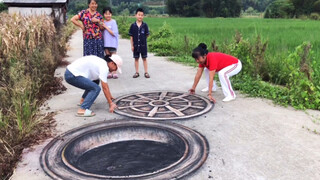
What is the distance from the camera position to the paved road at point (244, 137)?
8.82 ft

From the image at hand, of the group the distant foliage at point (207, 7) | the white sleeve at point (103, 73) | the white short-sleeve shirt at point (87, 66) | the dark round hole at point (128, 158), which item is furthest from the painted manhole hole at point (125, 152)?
the distant foliage at point (207, 7)

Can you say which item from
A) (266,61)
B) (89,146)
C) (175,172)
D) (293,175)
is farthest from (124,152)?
(266,61)

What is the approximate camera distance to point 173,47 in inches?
423

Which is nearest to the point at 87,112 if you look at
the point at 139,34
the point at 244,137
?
the point at 244,137

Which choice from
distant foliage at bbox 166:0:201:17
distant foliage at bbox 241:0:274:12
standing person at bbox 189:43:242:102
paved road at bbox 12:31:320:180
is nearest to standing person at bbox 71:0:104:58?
paved road at bbox 12:31:320:180

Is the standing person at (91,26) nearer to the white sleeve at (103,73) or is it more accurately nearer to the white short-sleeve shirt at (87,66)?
the white short-sleeve shirt at (87,66)

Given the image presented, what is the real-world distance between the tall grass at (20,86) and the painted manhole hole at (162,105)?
4.09ft

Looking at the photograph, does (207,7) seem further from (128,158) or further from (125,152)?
(128,158)

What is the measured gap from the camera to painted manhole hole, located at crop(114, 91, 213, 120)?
4.12 metres

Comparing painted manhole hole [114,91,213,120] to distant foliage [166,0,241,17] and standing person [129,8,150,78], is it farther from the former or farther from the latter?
distant foliage [166,0,241,17]

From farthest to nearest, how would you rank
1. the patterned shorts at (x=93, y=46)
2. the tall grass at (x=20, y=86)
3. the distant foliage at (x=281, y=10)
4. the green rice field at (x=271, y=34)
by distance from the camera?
the distant foliage at (x=281, y=10) → the green rice field at (x=271, y=34) → the patterned shorts at (x=93, y=46) → the tall grass at (x=20, y=86)

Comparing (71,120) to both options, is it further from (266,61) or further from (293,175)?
(266,61)

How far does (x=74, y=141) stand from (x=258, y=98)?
126 inches

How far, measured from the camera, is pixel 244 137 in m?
3.42
